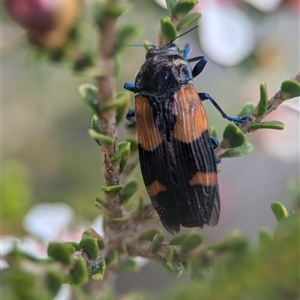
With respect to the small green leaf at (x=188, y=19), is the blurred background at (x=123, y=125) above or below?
below

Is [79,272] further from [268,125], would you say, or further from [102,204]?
[268,125]

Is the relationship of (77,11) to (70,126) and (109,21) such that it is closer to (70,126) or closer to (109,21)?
(109,21)

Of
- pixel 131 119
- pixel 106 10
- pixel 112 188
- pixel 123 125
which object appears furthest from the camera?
pixel 123 125

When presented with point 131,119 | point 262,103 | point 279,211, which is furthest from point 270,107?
point 131,119

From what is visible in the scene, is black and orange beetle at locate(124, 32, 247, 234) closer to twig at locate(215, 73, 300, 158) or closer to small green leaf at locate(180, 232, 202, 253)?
twig at locate(215, 73, 300, 158)

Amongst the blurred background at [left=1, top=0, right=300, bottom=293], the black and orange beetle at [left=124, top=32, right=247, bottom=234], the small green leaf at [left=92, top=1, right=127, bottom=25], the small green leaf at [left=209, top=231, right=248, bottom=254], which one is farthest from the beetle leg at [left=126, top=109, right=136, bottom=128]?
the small green leaf at [left=209, top=231, right=248, bottom=254]

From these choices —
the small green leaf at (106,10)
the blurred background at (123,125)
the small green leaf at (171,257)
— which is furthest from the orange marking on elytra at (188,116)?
the small green leaf at (171,257)

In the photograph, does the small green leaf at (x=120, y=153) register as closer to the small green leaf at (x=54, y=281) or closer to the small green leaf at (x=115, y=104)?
the small green leaf at (x=115, y=104)
